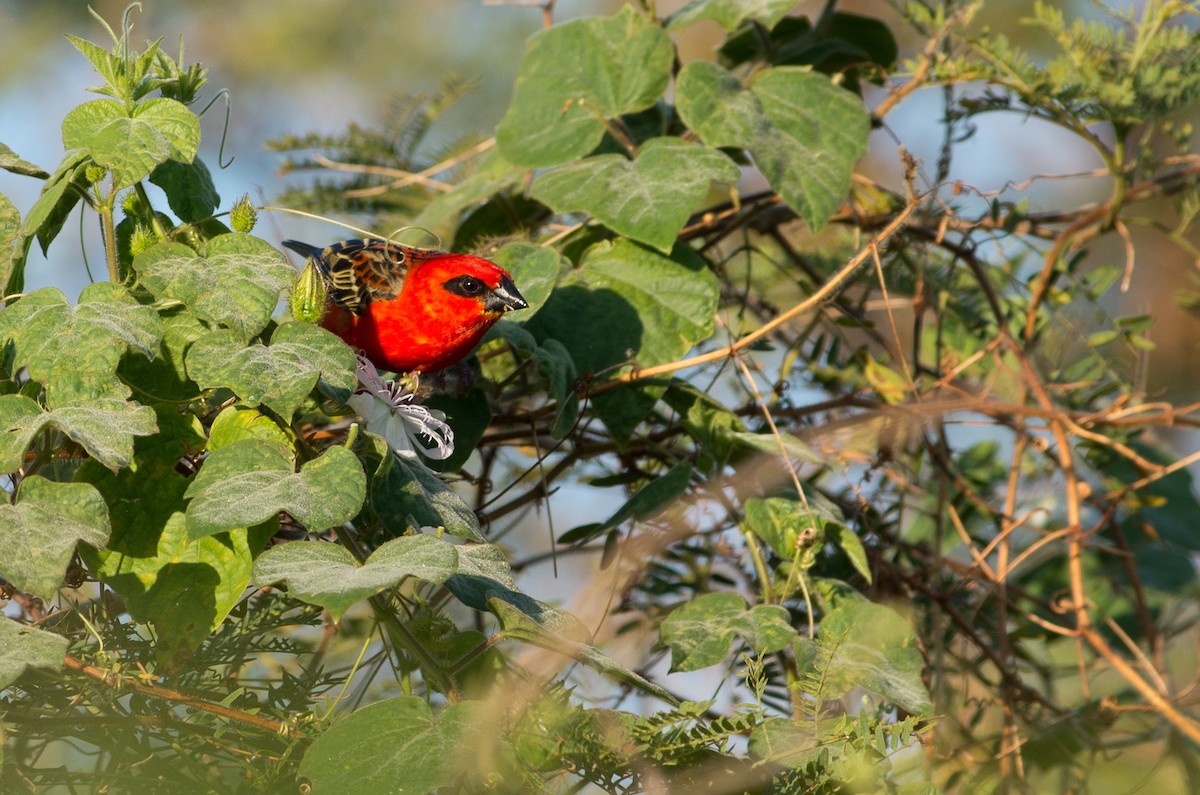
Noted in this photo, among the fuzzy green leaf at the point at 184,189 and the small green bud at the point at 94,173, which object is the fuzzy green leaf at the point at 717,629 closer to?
the fuzzy green leaf at the point at 184,189

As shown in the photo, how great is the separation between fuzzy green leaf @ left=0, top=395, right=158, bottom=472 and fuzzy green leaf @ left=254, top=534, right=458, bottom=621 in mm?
201

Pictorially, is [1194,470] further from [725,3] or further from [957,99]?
[725,3]

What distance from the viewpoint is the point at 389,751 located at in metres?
1.13

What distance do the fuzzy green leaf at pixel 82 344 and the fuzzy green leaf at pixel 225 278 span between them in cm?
5

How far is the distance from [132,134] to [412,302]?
29.8 inches

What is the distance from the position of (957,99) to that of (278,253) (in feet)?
5.50

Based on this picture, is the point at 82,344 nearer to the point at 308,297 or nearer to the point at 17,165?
the point at 308,297

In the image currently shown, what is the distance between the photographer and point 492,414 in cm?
204

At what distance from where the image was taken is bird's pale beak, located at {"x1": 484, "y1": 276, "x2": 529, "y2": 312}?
78.1 inches

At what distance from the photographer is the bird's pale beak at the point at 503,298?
198 cm

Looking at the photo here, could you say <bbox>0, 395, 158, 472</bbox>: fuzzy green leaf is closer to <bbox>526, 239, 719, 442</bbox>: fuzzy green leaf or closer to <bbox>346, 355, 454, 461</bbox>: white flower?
<bbox>346, 355, 454, 461</bbox>: white flower

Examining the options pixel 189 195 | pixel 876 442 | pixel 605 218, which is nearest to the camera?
pixel 189 195

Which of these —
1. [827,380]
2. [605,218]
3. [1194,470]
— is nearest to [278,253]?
[605,218]

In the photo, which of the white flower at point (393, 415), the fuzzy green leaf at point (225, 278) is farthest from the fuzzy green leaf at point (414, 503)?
the fuzzy green leaf at point (225, 278)
